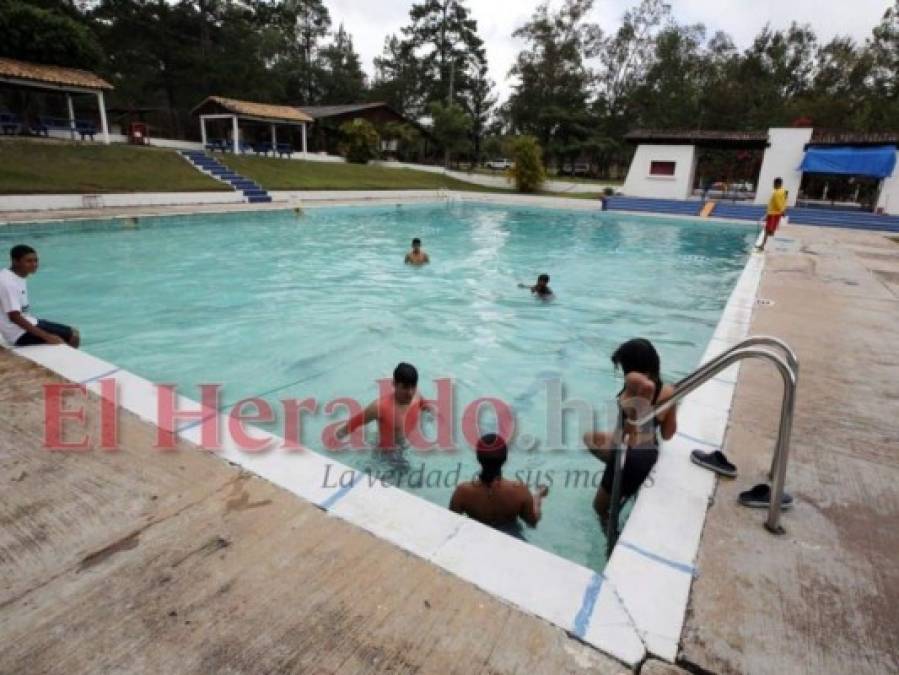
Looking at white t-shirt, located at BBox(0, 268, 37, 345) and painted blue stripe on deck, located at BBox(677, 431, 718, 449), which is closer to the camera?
painted blue stripe on deck, located at BBox(677, 431, 718, 449)

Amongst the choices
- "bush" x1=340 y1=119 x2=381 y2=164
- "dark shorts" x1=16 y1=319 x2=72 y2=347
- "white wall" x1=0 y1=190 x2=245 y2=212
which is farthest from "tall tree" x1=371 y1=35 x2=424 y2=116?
"dark shorts" x1=16 y1=319 x2=72 y2=347

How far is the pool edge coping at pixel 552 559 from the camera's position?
1.94 m

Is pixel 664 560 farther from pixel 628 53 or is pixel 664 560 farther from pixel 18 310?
pixel 628 53

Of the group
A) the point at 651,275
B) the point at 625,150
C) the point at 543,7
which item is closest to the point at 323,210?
the point at 651,275

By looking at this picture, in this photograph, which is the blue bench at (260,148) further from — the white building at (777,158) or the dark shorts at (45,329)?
the dark shorts at (45,329)

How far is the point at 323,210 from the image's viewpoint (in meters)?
21.3

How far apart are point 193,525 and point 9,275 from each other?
3.76 m

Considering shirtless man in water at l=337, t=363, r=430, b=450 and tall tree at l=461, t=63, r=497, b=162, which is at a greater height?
tall tree at l=461, t=63, r=497, b=162

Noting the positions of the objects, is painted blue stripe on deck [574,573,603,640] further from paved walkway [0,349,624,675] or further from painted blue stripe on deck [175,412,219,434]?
painted blue stripe on deck [175,412,219,434]

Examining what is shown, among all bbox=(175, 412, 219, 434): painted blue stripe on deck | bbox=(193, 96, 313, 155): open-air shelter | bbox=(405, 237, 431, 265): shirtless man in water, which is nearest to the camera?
bbox=(175, 412, 219, 434): painted blue stripe on deck

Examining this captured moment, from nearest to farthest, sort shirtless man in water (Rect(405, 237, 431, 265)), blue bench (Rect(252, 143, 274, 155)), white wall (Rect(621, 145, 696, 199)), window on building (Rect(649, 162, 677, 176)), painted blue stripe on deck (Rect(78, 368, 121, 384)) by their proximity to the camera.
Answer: painted blue stripe on deck (Rect(78, 368, 121, 384)), shirtless man in water (Rect(405, 237, 431, 265)), white wall (Rect(621, 145, 696, 199)), window on building (Rect(649, 162, 677, 176)), blue bench (Rect(252, 143, 274, 155))

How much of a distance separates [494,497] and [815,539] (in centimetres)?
159

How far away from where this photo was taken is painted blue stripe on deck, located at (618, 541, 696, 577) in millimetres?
2227

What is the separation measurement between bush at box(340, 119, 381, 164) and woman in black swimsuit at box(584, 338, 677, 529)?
35.9m
